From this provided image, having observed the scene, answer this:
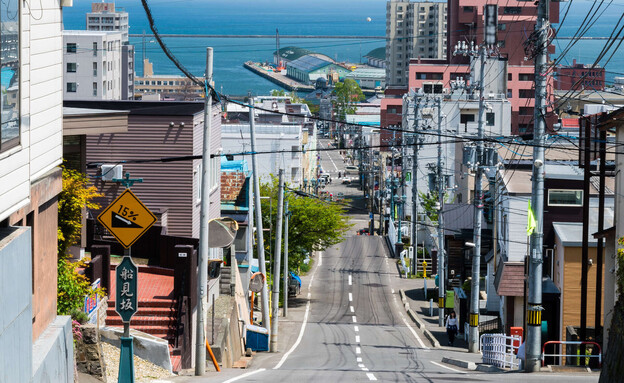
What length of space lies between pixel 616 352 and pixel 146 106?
2149 cm

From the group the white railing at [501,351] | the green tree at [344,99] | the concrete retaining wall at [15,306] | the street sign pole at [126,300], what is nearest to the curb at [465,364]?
the white railing at [501,351]

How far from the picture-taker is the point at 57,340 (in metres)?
12.7

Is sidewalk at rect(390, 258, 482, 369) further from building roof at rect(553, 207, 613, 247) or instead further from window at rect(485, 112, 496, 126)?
window at rect(485, 112, 496, 126)

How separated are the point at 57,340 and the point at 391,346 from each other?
2293 centimetres


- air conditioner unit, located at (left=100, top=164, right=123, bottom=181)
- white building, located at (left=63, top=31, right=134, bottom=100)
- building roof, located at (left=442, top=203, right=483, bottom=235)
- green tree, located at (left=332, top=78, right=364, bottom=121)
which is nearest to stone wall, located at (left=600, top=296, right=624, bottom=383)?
air conditioner unit, located at (left=100, top=164, right=123, bottom=181)

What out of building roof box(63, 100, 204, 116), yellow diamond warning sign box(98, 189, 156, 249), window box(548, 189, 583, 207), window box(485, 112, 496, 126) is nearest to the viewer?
yellow diamond warning sign box(98, 189, 156, 249)

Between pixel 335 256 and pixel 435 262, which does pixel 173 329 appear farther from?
pixel 335 256

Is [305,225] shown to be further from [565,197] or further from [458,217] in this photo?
[565,197]

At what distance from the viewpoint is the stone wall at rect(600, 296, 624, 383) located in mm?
→ 15031

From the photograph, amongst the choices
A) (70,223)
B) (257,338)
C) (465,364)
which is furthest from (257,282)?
(70,223)

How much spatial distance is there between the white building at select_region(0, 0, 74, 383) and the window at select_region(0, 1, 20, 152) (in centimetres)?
1

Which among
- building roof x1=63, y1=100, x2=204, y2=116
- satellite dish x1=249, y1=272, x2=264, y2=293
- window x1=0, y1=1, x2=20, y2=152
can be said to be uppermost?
window x1=0, y1=1, x2=20, y2=152

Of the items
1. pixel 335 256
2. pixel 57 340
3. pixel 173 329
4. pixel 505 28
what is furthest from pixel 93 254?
pixel 505 28

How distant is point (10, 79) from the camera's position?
995 centimetres
